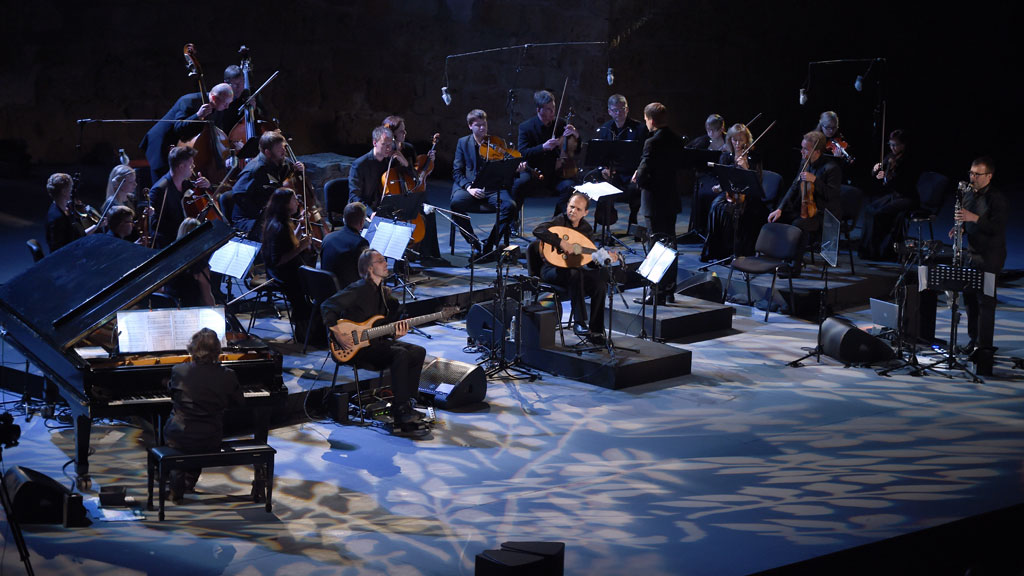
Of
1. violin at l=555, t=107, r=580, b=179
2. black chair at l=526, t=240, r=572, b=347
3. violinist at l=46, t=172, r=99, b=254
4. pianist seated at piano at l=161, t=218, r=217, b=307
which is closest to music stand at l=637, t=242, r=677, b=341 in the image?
black chair at l=526, t=240, r=572, b=347

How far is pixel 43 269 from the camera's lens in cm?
655

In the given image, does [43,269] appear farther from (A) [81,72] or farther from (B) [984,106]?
(B) [984,106]

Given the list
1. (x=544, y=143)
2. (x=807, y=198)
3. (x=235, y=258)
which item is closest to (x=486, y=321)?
(x=235, y=258)

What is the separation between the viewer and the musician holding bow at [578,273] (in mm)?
8652

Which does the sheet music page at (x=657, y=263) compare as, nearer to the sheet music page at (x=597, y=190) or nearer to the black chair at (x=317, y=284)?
the sheet music page at (x=597, y=190)

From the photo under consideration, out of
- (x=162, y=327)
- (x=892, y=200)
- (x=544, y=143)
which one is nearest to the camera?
(x=162, y=327)

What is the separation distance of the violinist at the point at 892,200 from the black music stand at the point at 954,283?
3353 millimetres

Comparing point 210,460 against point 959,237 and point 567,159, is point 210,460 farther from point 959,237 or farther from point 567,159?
point 567,159

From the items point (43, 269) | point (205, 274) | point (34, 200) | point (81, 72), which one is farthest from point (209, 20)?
point (43, 269)

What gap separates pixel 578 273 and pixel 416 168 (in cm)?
287

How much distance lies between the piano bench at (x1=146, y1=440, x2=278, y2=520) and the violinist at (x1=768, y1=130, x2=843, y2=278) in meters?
6.46

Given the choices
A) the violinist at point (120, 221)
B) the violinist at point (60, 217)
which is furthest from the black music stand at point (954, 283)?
the violinist at point (60, 217)

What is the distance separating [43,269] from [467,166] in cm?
534

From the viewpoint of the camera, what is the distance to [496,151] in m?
11.4
